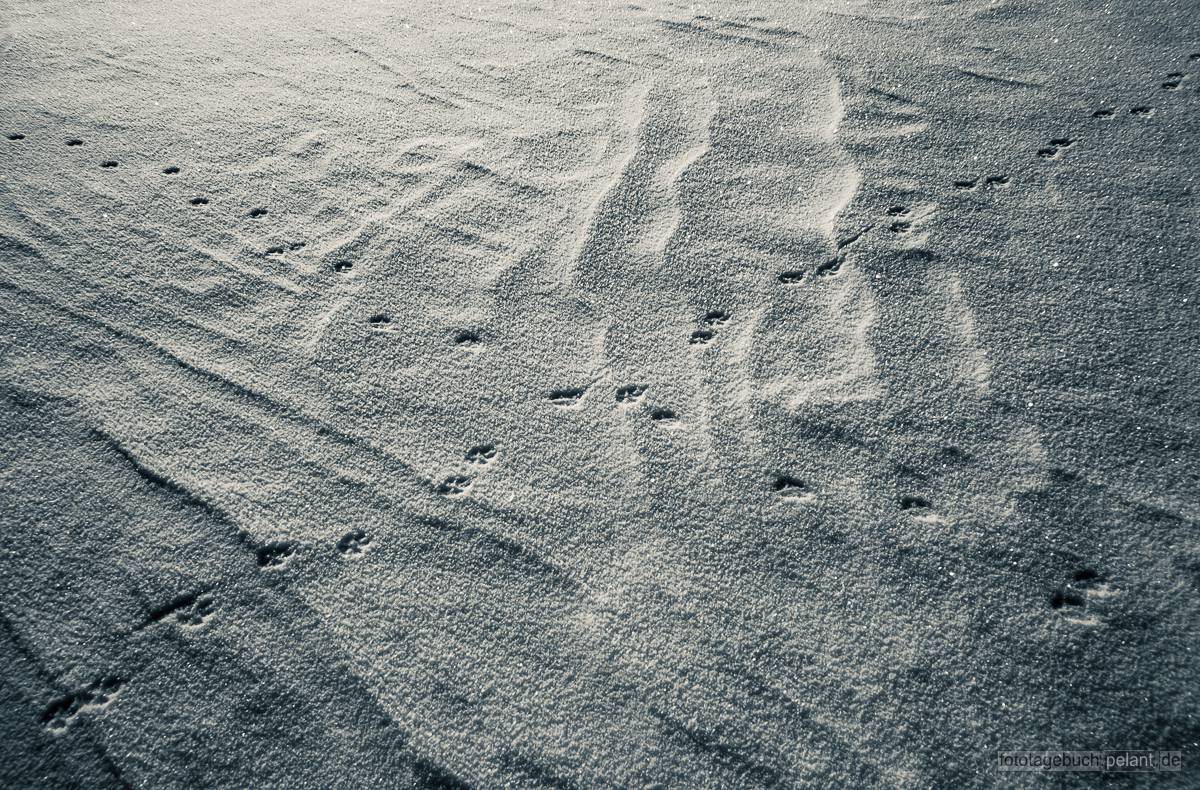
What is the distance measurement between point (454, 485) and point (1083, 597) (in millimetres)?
1268

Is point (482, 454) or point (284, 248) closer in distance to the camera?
point (482, 454)

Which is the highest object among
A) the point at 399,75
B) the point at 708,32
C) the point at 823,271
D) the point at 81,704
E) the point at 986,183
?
the point at 708,32

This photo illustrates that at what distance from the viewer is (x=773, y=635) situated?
1.38m

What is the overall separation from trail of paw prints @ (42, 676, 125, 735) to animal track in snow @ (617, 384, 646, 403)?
1.15 metres

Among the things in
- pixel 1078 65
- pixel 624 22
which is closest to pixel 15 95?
pixel 624 22

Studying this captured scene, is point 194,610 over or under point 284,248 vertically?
under

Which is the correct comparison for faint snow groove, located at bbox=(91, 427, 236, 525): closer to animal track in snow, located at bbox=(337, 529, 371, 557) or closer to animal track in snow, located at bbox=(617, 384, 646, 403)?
animal track in snow, located at bbox=(337, 529, 371, 557)

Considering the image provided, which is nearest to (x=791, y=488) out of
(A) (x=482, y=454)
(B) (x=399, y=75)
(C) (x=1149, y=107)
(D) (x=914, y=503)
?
(D) (x=914, y=503)

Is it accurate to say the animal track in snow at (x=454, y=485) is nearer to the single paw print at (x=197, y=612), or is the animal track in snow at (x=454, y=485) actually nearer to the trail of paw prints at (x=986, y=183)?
the single paw print at (x=197, y=612)

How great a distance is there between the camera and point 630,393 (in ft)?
5.98

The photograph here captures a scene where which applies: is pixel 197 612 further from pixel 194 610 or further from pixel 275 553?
pixel 275 553

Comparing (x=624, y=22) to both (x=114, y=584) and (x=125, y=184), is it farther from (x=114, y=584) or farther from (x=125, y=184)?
(x=114, y=584)

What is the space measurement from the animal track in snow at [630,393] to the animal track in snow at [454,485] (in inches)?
16.5

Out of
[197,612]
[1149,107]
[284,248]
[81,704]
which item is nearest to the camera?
[81,704]
